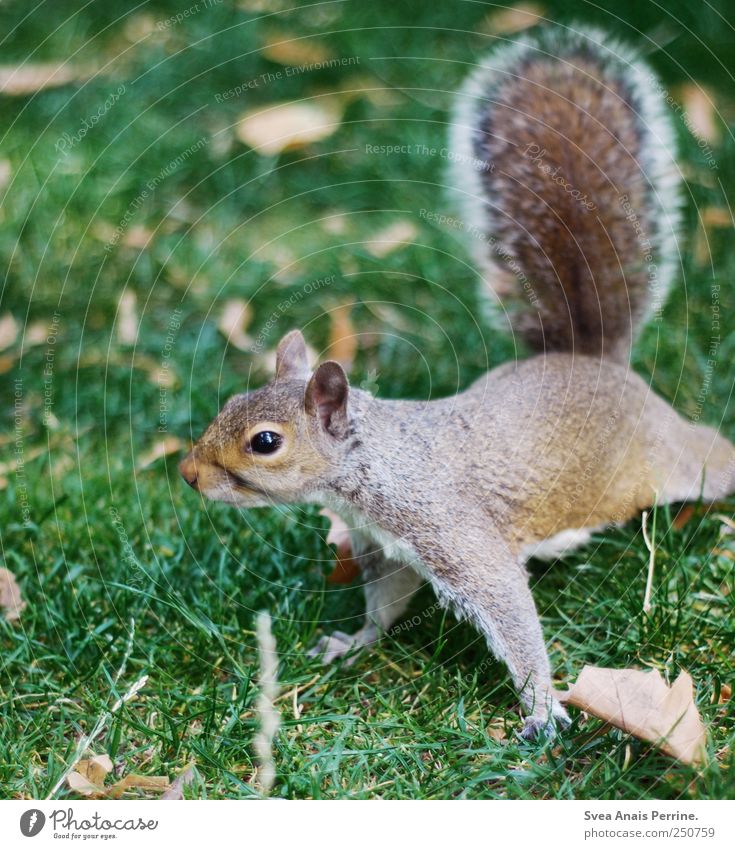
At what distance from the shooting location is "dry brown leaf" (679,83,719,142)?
2320mm

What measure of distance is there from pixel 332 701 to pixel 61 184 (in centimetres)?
150

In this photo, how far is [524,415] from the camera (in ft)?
5.08

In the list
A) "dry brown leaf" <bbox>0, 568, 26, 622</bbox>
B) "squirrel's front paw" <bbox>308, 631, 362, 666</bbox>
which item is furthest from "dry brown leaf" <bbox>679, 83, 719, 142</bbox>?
"dry brown leaf" <bbox>0, 568, 26, 622</bbox>

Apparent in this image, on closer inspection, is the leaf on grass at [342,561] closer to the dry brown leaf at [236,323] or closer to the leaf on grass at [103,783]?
the leaf on grass at [103,783]

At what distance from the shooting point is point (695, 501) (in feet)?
5.51

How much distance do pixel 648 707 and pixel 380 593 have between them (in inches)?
19.0

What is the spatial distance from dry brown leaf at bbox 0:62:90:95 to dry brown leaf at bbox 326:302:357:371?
0.94m

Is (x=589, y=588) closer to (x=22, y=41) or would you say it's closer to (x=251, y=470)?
(x=251, y=470)

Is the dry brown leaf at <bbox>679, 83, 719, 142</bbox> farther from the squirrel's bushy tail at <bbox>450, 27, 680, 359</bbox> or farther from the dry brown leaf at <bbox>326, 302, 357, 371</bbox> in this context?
the dry brown leaf at <bbox>326, 302, 357, 371</bbox>

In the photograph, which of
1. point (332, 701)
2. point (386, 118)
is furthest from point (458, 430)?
point (386, 118)

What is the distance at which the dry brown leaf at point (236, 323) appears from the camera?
6.95 feet

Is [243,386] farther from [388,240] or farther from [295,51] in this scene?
[295,51]
